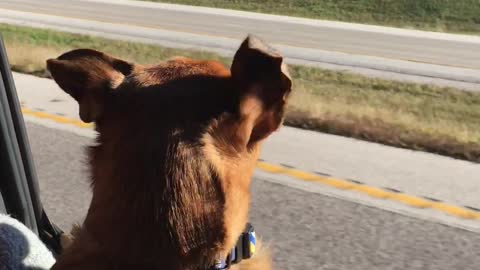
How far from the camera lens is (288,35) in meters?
21.0

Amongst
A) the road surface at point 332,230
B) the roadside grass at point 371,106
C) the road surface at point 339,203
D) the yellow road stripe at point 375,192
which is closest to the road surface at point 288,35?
the roadside grass at point 371,106

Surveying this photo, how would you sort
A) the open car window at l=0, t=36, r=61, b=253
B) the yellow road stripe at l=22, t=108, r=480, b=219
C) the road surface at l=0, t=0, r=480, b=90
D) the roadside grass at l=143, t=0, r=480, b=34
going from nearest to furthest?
the open car window at l=0, t=36, r=61, b=253 < the yellow road stripe at l=22, t=108, r=480, b=219 < the road surface at l=0, t=0, r=480, b=90 < the roadside grass at l=143, t=0, r=480, b=34

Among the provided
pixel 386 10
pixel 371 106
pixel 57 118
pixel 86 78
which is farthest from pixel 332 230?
pixel 386 10

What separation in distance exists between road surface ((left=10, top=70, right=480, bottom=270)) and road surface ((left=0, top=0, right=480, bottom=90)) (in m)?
7.09

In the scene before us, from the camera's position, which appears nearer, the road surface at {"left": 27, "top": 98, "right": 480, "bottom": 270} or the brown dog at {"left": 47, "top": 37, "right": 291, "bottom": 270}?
the brown dog at {"left": 47, "top": 37, "right": 291, "bottom": 270}

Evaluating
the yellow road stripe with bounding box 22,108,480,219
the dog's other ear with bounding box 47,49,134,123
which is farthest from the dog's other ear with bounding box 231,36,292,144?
the yellow road stripe with bounding box 22,108,480,219

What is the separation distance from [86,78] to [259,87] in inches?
17.9

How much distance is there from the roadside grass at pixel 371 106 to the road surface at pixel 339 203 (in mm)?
291

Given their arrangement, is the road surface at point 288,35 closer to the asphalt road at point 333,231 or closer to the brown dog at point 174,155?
the asphalt road at point 333,231

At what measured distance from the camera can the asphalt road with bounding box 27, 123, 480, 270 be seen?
5.07 m

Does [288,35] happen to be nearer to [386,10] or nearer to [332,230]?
[386,10]

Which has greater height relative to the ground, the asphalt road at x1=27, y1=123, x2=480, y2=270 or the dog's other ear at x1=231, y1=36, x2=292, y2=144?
the dog's other ear at x1=231, y1=36, x2=292, y2=144

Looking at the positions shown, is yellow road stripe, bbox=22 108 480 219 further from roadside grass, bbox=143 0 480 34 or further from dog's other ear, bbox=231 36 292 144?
roadside grass, bbox=143 0 480 34

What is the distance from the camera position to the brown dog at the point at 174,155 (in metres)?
2.01
